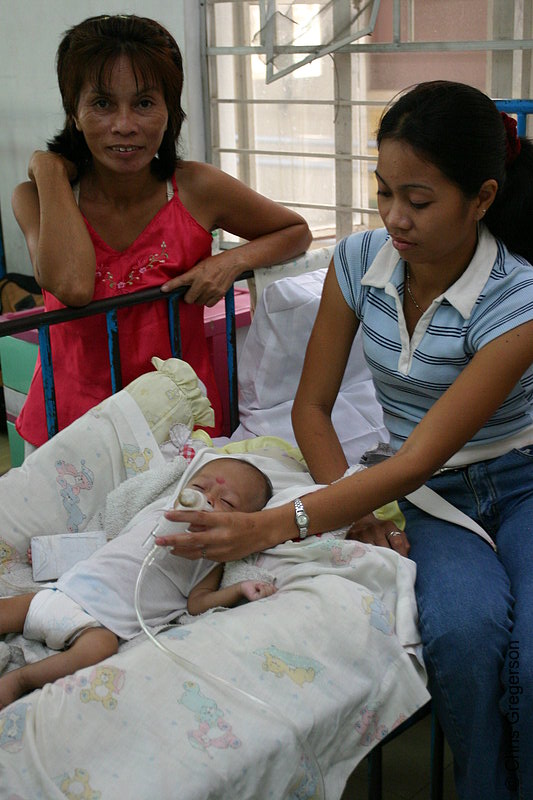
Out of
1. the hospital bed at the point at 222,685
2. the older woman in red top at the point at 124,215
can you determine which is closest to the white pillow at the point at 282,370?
the older woman in red top at the point at 124,215

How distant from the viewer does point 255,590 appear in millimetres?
1567

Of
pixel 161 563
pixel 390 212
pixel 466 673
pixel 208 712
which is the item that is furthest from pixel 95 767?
pixel 390 212

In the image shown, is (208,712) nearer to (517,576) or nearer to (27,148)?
(517,576)

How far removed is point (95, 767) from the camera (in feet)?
4.10

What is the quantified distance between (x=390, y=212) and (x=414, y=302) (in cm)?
23

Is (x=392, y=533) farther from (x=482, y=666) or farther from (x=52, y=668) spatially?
(x=52, y=668)

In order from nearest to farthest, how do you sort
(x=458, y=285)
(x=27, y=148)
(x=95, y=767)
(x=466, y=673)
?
(x=95, y=767) < (x=466, y=673) < (x=458, y=285) < (x=27, y=148)

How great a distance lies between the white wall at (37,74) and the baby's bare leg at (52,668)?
3259 millimetres

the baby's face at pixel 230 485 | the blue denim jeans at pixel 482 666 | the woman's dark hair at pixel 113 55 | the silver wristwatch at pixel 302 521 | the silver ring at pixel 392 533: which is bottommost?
the blue denim jeans at pixel 482 666

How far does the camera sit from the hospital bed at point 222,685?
1258mm

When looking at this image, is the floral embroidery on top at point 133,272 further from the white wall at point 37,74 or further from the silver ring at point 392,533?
the white wall at point 37,74

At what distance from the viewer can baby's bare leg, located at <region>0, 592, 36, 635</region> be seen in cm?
156

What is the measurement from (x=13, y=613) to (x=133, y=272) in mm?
978

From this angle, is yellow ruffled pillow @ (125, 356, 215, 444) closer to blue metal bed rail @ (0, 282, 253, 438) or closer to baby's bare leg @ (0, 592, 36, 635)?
blue metal bed rail @ (0, 282, 253, 438)
